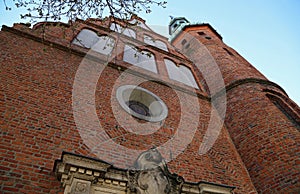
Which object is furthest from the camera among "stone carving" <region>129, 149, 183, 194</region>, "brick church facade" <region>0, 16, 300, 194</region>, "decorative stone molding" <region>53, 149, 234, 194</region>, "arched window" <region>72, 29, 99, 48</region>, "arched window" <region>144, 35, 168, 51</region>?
"arched window" <region>144, 35, 168, 51</region>

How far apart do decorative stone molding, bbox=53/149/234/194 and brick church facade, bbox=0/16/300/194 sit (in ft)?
0.05

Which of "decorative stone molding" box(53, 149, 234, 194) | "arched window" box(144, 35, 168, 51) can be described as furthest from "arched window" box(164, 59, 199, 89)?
"decorative stone molding" box(53, 149, 234, 194)

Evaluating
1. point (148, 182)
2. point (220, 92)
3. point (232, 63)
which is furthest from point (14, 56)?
point (232, 63)

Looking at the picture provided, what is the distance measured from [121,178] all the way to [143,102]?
324 cm

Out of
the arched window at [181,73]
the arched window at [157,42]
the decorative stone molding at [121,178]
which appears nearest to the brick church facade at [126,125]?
the decorative stone molding at [121,178]

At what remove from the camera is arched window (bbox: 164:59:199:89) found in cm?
930

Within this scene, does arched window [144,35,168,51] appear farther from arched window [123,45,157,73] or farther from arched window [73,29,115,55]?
arched window [73,29,115,55]

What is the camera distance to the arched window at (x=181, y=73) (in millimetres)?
9300

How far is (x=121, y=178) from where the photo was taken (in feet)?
13.2

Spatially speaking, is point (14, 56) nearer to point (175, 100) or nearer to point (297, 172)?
point (175, 100)

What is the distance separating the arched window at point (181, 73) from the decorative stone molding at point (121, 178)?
5020 mm

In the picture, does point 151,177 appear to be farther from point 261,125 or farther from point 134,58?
point 134,58

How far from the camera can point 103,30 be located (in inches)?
393

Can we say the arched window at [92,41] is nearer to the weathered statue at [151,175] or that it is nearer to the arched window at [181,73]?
the arched window at [181,73]
